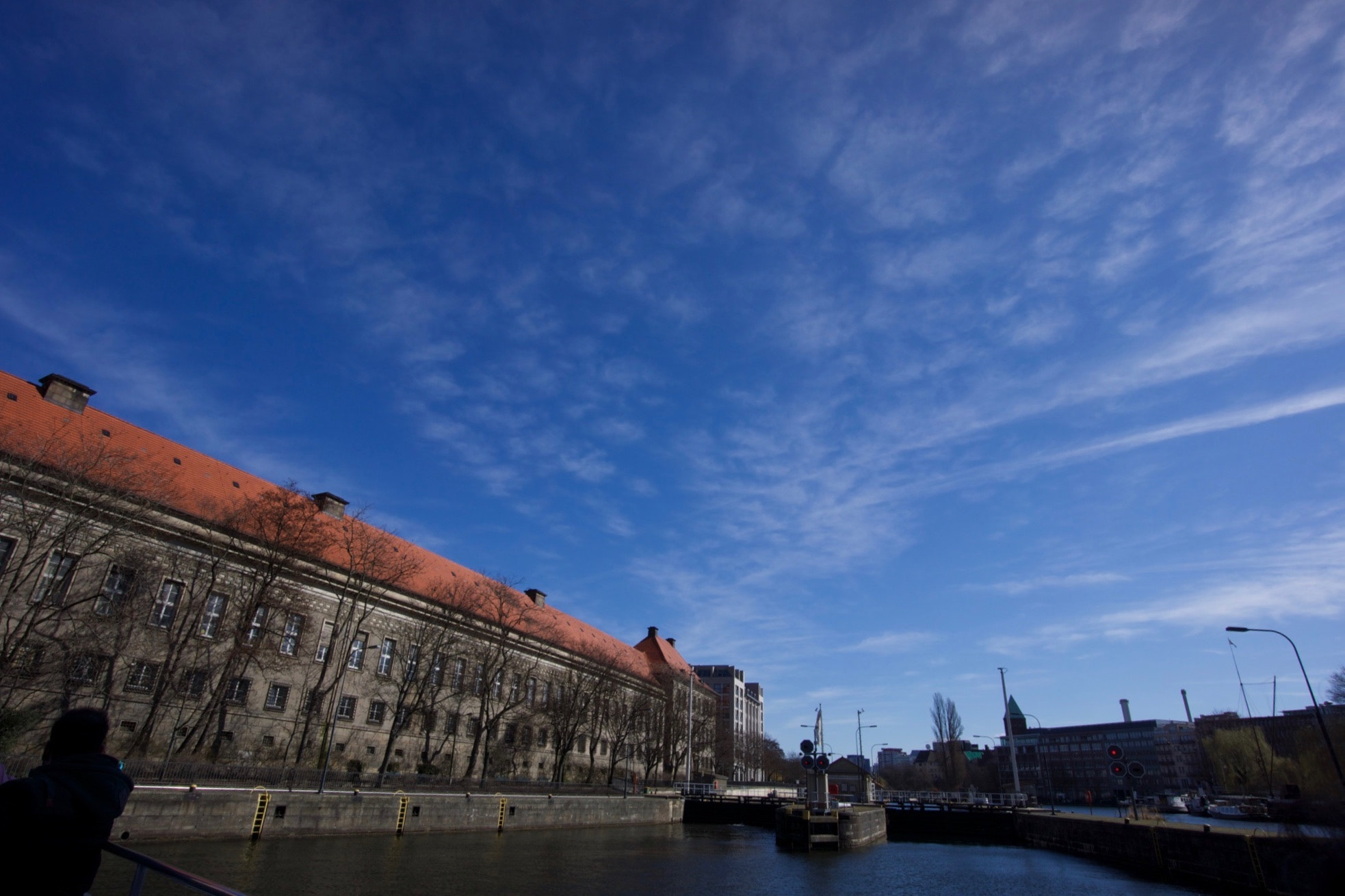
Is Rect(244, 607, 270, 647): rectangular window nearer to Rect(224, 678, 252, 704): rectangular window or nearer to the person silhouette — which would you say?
Rect(224, 678, 252, 704): rectangular window

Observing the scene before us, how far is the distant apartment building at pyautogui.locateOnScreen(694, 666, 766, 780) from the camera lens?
104m

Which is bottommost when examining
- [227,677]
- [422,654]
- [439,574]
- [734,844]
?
[734,844]

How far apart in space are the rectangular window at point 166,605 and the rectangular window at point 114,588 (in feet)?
5.77

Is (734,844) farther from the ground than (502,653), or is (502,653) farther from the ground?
(502,653)

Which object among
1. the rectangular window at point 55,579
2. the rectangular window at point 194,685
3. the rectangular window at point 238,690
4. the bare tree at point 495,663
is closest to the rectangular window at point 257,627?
the rectangular window at point 238,690

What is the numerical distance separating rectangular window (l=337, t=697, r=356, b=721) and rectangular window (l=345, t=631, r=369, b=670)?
208 centimetres

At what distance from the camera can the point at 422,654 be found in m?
51.3

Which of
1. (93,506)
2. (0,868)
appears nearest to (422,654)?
(93,506)

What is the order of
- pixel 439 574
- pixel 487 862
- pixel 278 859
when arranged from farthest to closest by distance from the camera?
A: 1. pixel 439 574
2. pixel 487 862
3. pixel 278 859

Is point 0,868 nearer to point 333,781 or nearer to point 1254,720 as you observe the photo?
point 333,781

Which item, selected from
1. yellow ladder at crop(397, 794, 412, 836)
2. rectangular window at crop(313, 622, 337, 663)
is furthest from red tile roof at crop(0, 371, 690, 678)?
yellow ladder at crop(397, 794, 412, 836)

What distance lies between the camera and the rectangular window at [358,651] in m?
50.2

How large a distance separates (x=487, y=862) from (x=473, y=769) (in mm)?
29420

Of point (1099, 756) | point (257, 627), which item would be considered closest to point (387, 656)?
point (257, 627)
